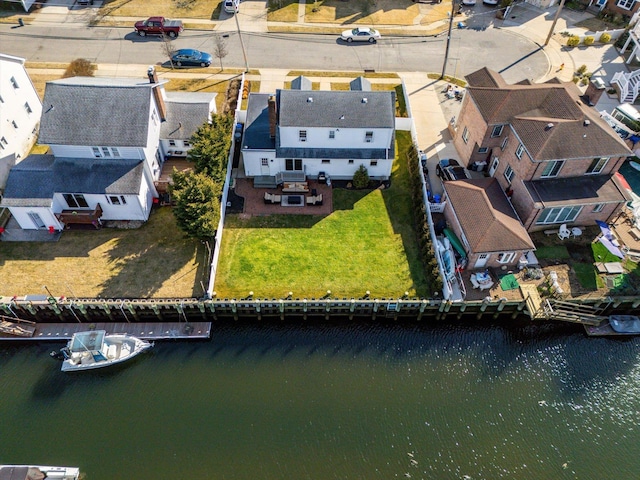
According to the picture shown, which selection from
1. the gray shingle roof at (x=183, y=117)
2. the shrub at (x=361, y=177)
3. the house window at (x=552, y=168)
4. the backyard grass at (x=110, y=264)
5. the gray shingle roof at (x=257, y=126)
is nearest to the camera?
the backyard grass at (x=110, y=264)

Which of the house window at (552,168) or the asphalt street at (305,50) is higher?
the house window at (552,168)

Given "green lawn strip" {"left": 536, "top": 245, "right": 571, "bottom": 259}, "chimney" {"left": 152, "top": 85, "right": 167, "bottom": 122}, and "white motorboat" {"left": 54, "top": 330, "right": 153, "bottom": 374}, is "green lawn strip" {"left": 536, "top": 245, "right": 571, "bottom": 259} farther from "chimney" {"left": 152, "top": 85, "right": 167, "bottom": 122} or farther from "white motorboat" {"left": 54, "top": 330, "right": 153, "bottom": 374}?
"chimney" {"left": 152, "top": 85, "right": 167, "bottom": 122}

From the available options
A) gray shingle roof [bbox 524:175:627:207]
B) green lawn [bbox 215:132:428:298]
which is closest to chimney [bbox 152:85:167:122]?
green lawn [bbox 215:132:428:298]

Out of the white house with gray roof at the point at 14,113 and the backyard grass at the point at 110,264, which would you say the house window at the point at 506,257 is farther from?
the white house with gray roof at the point at 14,113

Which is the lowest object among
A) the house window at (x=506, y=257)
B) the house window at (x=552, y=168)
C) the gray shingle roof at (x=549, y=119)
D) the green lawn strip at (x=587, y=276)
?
the green lawn strip at (x=587, y=276)

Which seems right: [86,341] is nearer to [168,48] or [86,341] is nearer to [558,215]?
[168,48]

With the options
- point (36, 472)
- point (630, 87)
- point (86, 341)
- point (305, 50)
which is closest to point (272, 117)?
point (305, 50)

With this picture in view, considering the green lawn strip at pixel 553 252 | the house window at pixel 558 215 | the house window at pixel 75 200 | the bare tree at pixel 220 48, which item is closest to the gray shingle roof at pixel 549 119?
the house window at pixel 558 215
